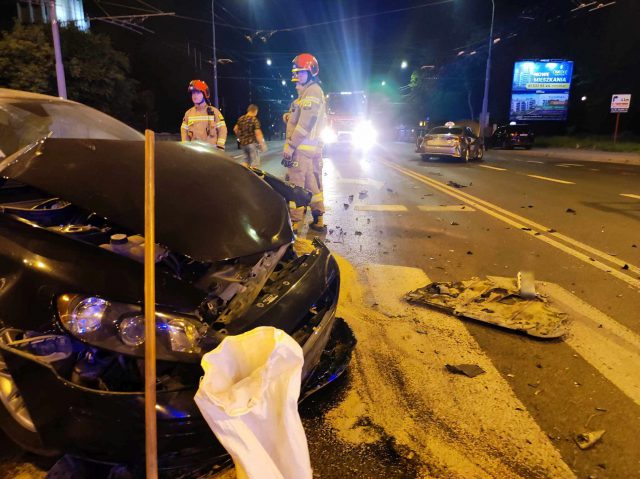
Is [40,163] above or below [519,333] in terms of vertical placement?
above

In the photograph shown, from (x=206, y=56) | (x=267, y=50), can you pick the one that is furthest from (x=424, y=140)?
(x=206, y=56)

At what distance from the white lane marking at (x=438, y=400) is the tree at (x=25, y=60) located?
21.5 meters

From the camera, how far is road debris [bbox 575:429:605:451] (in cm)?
243

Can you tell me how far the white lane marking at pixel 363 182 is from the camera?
12.7m

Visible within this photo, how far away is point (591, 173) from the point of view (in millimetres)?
15633

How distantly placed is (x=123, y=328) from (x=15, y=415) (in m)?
0.53

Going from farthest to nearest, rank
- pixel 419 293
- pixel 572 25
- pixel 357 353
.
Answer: pixel 572 25 → pixel 419 293 → pixel 357 353

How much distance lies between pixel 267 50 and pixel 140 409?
4209cm

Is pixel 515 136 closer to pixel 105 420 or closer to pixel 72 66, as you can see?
pixel 72 66

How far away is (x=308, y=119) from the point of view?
6.79 meters

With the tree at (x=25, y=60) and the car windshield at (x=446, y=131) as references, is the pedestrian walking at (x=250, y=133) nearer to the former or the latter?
the car windshield at (x=446, y=131)

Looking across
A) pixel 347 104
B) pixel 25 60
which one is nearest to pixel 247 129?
pixel 25 60

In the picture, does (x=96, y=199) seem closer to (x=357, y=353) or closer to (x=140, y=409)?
(x=140, y=409)

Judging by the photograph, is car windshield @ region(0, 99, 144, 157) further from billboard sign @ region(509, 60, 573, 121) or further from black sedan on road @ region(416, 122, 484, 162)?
billboard sign @ region(509, 60, 573, 121)
